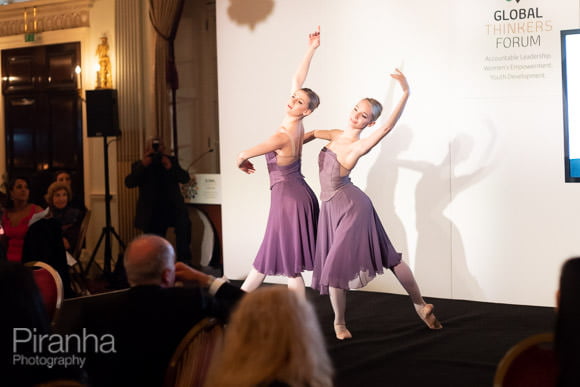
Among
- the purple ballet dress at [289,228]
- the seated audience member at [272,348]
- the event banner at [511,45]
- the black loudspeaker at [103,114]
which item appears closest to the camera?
the seated audience member at [272,348]

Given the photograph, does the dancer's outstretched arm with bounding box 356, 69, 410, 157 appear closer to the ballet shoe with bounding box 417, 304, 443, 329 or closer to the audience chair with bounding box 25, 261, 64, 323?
the ballet shoe with bounding box 417, 304, 443, 329

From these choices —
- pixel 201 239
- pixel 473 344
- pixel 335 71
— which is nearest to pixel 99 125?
pixel 201 239

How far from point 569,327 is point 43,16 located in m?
8.43

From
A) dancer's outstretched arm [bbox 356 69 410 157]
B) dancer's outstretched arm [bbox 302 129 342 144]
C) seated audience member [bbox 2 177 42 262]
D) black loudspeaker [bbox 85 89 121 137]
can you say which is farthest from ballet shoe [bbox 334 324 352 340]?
black loudspeaker [bbox 85 89 121 137]

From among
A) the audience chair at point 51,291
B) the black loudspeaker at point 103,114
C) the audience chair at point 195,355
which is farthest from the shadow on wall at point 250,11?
the audience chair at point 195,355

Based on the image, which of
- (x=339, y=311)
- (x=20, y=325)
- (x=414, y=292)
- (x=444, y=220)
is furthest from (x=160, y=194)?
(x=20, y=325)

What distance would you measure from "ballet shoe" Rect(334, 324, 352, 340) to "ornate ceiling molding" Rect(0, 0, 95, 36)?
5.41m

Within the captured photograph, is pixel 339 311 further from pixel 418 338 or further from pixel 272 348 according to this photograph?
pixel 272 348

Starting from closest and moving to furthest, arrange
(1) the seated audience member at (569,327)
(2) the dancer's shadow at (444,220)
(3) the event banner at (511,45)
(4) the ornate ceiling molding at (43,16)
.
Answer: (1) the seated audience member at (569,327) → (3) the event banner at (511,45) → (2) the dancer's shadow at (444,220) → (4) the ornate ceiling molding at (43,16)

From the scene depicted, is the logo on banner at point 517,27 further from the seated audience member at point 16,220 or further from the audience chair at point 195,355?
the audience chair at point 195,355

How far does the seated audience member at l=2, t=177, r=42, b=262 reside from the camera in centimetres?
575

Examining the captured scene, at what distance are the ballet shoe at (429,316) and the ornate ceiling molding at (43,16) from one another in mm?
5579

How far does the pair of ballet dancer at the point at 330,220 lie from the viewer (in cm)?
498

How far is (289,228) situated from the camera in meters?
5.45
